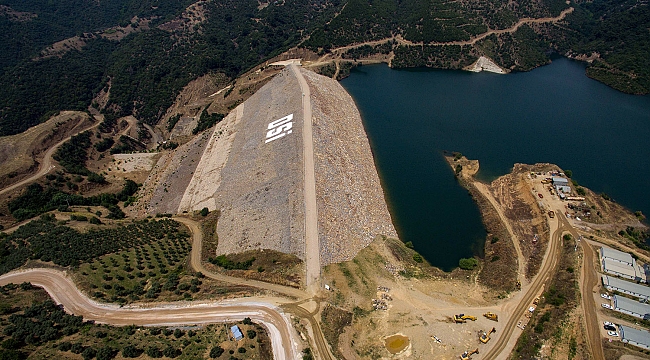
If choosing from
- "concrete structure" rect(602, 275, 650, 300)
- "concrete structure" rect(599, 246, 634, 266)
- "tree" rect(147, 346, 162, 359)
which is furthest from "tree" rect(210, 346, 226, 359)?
"concrete structure" rect(599, 246, 634, 266)

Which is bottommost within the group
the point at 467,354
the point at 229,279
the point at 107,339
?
the point at 467,354

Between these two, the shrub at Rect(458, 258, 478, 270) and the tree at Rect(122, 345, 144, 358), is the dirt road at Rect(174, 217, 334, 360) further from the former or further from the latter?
the shrub at Rect(458, 258, 478, 270)

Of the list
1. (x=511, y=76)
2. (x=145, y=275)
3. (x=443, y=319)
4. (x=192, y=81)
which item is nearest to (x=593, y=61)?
(x=511, y=76)

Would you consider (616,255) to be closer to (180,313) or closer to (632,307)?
(632,307)

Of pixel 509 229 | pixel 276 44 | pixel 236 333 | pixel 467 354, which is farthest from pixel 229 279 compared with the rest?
pixel 276 44

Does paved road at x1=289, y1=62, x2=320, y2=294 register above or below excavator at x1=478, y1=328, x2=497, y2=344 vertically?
above
